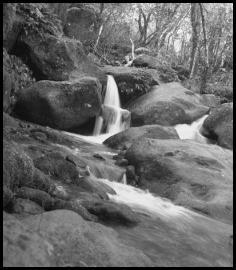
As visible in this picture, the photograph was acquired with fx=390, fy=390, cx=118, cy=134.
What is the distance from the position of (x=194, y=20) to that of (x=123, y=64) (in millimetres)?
4712

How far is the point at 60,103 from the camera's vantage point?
42.2ft

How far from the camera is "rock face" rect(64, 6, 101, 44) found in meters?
21.2

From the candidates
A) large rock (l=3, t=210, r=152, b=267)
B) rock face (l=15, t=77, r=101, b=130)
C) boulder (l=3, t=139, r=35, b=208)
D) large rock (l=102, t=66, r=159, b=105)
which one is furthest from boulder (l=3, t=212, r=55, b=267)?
large rock (l=102, t=66, r=159, b=105)

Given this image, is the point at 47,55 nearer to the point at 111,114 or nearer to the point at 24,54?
the point at 24,54

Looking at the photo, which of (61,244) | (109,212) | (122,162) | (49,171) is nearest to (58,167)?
(49,171)

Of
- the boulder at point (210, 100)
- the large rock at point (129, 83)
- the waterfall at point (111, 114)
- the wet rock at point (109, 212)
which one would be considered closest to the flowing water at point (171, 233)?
the wet rock at point (109, 212)

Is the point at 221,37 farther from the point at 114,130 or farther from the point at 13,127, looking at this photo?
the point at 13,127

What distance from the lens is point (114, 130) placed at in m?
14.6

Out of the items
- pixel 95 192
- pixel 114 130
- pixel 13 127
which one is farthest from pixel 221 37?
pixel 95 192

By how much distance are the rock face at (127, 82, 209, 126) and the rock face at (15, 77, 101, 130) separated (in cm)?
252

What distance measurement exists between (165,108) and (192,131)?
4.84ft

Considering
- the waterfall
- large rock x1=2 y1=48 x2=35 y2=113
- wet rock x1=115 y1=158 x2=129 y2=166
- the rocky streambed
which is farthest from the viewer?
the waterfall

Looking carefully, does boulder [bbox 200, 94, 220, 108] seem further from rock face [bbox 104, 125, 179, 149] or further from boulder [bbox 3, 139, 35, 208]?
boulder [bbox 3, 139, 35, 208]

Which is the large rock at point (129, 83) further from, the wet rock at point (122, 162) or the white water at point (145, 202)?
the white water at point (145, 202)
